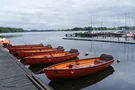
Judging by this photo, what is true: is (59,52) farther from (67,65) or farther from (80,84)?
(80,84)

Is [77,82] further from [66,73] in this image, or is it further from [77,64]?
[77,64]

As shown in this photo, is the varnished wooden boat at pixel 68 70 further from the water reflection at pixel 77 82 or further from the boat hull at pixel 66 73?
the water reflection at pixel 77 82

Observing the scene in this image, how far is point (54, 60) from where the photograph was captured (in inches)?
506

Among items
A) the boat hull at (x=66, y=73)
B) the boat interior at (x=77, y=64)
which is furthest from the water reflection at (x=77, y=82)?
the boat interior at (x=77, y=64)

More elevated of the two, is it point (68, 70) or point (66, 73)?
point (68, 70)

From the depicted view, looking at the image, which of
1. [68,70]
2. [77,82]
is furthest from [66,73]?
[77,82]

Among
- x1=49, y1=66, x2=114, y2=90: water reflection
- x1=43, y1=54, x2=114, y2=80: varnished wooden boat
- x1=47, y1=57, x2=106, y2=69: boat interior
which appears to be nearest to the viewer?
x1=43, y1=54, x2=114, y2=80: varnished wooden boat

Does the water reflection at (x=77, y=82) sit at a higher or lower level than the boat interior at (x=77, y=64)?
lower

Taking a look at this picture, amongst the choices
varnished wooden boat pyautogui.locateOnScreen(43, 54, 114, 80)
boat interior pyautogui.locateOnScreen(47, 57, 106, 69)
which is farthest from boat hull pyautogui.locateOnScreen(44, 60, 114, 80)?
boat interior pyautogui.locateOnScreen(47, 57, 106, 69)

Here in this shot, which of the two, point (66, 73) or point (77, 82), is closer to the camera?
point (66, 73)

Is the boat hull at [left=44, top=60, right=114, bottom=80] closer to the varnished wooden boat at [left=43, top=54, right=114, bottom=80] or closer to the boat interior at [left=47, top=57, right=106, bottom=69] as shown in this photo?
the varnished wooden boat at [left=43, top=54, right=114, bottom=80]

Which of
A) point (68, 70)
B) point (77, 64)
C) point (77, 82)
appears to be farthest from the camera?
point (77, 64)

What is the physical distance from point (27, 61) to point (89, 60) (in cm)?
459

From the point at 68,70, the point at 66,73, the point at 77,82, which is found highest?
the point at 68,70
